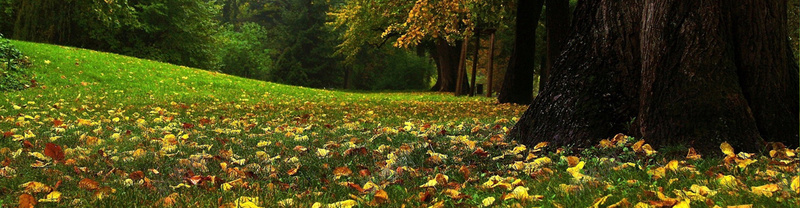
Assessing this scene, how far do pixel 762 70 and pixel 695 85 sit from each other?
2.02 feet

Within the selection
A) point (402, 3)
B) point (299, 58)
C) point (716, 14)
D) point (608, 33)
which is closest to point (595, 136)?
point (608, 33)

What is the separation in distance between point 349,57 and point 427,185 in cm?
3486

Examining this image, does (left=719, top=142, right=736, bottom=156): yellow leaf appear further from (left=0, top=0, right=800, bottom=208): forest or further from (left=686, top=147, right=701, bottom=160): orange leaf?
(left=686, top=147, right=701, bottom=160): orange leaf

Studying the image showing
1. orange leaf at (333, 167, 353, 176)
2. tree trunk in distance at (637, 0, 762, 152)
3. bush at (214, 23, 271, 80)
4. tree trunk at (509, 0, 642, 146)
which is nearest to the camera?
orange leaf at (333, 167, 353, 176)

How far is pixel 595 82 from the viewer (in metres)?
4.27

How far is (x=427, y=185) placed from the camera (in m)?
2.87

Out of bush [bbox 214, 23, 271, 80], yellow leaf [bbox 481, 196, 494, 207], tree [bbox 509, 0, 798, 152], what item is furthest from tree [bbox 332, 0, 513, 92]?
bush [bbox 214, 23, 271, 80]

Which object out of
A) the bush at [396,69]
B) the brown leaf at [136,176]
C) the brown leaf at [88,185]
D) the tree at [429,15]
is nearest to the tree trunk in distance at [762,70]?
the brown leaf at [136,176]

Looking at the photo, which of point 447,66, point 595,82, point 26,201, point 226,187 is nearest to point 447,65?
point 447,66

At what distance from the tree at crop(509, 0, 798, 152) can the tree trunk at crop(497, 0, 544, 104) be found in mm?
9870

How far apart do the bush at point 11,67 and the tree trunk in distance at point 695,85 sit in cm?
1357

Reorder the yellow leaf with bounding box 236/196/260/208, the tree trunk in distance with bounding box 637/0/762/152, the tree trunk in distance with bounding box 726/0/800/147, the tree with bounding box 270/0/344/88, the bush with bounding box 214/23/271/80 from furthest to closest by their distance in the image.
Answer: the bush with bounding box 214/23/271/80, the tree with bounding box 270/0/344/88, the tree trunk in distance with bounding box 726/0/800/147, the tree trunk in distance with bounding box 637/0/762/152, the yellow leaf with bounding box 236/196/260/208

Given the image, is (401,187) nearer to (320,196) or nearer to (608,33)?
(320,196)

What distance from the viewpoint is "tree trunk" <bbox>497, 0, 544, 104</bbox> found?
46.0 feet
